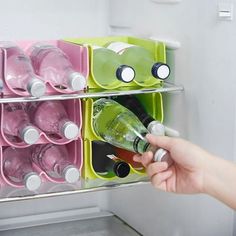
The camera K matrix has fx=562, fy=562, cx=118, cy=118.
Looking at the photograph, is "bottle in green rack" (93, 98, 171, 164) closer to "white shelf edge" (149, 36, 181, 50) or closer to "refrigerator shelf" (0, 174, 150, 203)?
"refrigerator shelf" (0, 174, 150, 203)

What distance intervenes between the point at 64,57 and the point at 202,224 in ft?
1.71

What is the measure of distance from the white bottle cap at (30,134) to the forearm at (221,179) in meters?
0.38

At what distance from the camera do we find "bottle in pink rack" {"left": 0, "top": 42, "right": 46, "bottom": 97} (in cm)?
120

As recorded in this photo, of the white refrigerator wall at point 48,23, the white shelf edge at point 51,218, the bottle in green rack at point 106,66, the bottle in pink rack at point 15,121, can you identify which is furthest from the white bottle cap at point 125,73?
the white shelf edge at point 51,218

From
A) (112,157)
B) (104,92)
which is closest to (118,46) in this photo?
(104,92)

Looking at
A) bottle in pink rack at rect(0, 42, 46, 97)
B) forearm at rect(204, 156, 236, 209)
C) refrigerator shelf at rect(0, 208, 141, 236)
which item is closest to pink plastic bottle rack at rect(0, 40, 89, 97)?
bottle in pink rack at rect(0, 42, 46, 97)

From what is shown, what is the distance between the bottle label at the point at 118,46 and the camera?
1389 millimetres

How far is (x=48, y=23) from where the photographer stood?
5.47ft

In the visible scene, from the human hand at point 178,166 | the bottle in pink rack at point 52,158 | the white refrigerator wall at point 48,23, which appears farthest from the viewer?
the white refrigerator wall at point 48,23

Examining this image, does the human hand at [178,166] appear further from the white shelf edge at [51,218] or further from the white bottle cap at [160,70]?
the white shelf edge at [51,218]

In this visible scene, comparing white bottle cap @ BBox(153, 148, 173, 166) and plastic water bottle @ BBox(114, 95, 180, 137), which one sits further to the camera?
plastic water bottle @ BBox(114, 95, 180, 137)

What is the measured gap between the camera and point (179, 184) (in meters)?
1.19

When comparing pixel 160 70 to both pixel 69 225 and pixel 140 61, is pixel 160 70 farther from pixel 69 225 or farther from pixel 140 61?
pixel 69 225

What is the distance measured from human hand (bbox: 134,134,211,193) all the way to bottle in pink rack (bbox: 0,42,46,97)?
0.26 meters
